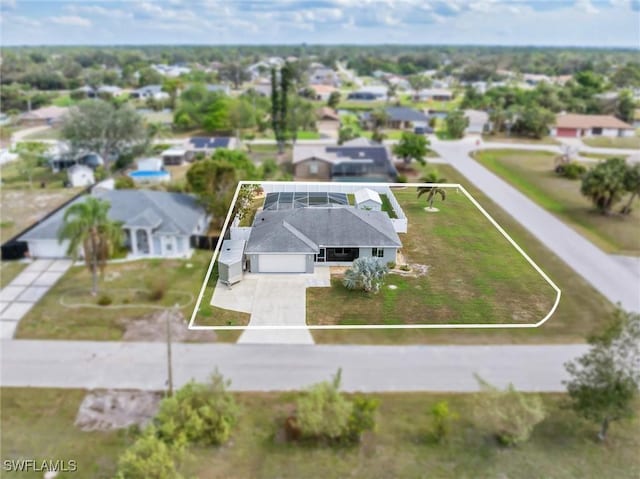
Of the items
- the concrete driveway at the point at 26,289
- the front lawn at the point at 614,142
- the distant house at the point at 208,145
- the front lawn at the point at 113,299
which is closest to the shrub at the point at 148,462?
the front lawn at the point at 113,299

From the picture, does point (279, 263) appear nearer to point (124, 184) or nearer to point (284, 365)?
point (284, 365)

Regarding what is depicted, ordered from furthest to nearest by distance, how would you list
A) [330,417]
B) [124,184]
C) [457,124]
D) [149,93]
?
[149,93] < [457,124] < [124,184] < [330,417]

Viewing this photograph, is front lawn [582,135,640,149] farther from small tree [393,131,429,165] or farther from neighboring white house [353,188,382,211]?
neighboring white house [353,188,382,211]

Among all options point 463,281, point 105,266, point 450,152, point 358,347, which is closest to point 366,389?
point 358,347

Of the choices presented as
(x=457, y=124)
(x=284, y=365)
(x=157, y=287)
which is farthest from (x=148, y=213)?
(x=457, y=124)

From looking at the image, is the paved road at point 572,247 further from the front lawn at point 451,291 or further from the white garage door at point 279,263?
the white garage door at point 279,263

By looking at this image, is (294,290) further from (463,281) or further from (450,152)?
(450,152)
